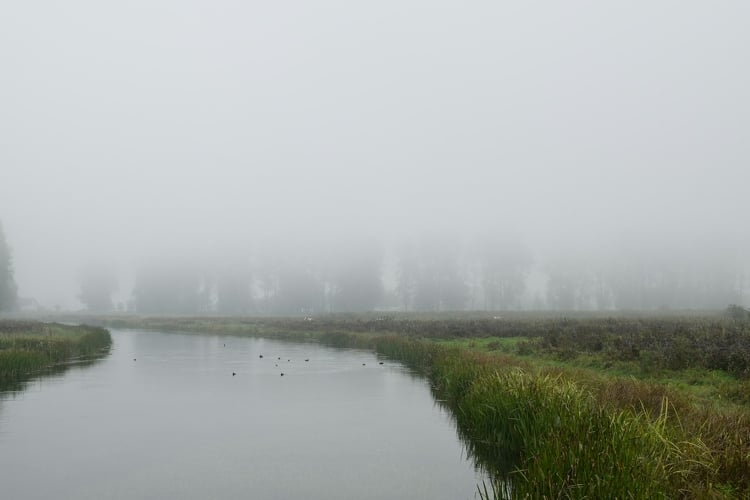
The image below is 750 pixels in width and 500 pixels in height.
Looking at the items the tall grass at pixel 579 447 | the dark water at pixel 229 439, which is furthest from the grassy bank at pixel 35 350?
the tall grass at pixel 579 447

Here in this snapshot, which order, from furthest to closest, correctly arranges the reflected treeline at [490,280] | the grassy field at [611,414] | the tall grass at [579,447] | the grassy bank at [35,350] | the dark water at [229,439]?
the reflected treeline at [490,280] < the grassy bank at [35,350] < the dark water at [229,439] < the grassy field at [611,414] < the tall grass at [579,447]

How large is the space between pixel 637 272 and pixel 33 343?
10679cm

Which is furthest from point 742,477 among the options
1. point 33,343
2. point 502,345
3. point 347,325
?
point 347,325

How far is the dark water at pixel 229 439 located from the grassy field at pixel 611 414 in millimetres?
1404

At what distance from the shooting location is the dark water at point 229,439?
1291 centimetres

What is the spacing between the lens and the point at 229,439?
17.2 m

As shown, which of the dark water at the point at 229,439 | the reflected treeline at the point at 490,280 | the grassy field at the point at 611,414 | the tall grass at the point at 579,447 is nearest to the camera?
the tall grass at the point at 579,447

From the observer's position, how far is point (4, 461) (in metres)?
14.5

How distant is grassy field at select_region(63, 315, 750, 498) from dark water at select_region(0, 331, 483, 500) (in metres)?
1.40

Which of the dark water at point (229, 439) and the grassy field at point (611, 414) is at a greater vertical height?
the grassy field at point (611, 414)

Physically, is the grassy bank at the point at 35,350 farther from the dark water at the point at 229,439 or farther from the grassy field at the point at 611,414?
the grassy field at the point at 611,414

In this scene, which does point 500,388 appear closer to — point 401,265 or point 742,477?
A: point 742,477

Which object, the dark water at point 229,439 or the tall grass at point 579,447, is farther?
the dark water at point 229,439

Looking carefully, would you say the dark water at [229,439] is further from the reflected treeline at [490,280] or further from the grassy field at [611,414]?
the reflected treeline at [490,280]
